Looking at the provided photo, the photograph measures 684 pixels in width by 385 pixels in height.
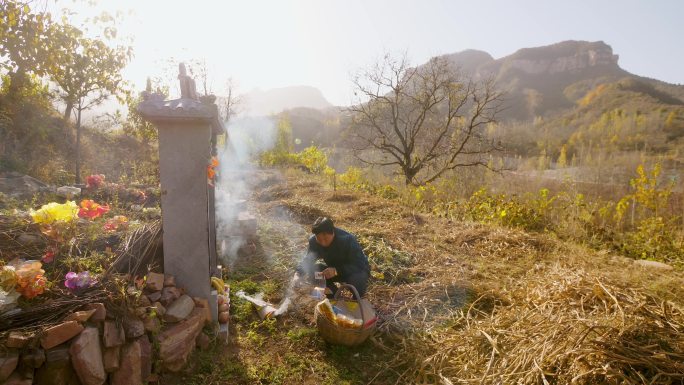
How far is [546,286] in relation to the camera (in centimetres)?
336

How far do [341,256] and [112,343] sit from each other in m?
2.17

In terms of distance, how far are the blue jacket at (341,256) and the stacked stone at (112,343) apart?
1.33m

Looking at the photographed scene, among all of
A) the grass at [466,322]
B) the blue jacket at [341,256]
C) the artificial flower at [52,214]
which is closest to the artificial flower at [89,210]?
the artificial flower at [52,214]

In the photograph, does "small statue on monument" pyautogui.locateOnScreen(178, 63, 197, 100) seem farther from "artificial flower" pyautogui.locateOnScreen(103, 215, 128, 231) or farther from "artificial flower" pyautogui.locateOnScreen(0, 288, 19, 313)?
"artificial flower" pyautogui.locateOnScreen(0, 288, 19, 313)

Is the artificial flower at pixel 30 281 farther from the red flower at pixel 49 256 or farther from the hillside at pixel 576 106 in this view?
the hillside at pixel 576 106

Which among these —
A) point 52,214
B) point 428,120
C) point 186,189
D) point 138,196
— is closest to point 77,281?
point 52,214

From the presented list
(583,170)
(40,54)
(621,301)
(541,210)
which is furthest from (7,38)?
(583,170)

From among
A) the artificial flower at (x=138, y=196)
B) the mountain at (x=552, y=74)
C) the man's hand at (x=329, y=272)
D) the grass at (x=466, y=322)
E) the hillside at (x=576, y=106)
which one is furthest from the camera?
the mountain at (x=552, y=74)

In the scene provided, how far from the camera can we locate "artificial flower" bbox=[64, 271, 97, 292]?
2.19 metres

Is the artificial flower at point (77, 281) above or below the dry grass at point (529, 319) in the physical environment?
above

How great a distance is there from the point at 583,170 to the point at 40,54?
1490 cm

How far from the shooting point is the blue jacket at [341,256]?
3686 mm

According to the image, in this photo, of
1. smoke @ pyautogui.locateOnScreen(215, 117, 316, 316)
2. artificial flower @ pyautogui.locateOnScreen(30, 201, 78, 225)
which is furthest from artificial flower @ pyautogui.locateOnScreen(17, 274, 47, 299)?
smoke @ pyautogui.locateOnScreen(215, 117, 316, 316)

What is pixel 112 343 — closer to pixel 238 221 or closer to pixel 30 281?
pixel 30 281
